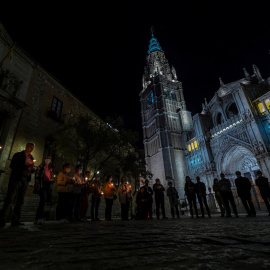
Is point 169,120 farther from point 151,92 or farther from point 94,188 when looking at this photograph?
point 94,188

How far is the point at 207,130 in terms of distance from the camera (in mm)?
30562

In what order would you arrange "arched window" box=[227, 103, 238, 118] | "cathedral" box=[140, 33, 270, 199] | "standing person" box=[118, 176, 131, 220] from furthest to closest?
"arched window" box=[227, 103, 238, 118], "cathedral" box=[140, 33, 270, 199], "standing person" box=[118, 176, 131, 220]

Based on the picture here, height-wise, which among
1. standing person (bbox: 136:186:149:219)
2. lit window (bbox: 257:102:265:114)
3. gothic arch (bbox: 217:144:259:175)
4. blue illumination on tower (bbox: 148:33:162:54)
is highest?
blue illumination on tower (bbox: 148:33:162:54)

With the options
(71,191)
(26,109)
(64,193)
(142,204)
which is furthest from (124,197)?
(26,109)

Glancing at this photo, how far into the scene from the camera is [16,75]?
1157 centimetres

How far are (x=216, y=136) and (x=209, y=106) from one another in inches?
328

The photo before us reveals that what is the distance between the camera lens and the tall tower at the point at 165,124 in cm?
3391

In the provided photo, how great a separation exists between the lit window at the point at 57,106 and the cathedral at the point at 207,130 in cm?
2242

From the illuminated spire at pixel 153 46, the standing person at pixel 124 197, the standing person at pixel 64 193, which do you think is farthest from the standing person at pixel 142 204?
the illuminated spire at pixel 153 46

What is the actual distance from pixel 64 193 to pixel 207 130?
28.9m

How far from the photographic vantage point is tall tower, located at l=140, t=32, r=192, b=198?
111 ft

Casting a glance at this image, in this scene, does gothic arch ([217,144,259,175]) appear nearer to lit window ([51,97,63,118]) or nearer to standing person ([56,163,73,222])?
lit window ([51,97,63,118])

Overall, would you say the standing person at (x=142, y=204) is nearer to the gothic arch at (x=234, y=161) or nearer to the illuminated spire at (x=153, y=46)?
the gothic arch at (x=234, y=161)

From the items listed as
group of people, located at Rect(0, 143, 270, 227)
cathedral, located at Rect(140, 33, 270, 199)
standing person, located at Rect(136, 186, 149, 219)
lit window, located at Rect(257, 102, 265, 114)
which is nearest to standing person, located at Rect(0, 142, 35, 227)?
group of people, located at Rect(0, 143, 270, 227)
